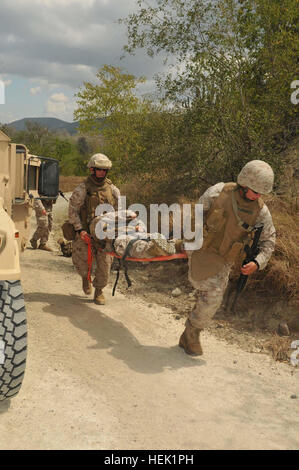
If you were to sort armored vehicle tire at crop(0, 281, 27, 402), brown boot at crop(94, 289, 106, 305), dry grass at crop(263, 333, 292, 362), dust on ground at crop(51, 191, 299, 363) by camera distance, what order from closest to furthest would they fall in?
armored vehicle tire at crop(0, 281, 27, 402), dry grass at crop(263, 333, 292, 362), dust on ground at crop(51, 191, 299, 363), brown boot at crop(94, 289, 106, 305)

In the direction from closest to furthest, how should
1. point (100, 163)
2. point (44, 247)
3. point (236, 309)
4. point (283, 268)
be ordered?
point (100, 163) → point (283, 268) → point (236, 309) → point (44, 247)

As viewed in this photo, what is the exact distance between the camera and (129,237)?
4453mm

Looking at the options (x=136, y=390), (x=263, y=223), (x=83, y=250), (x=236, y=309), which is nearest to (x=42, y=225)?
(x=83, y=250)

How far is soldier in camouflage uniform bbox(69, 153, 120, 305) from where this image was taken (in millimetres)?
5480

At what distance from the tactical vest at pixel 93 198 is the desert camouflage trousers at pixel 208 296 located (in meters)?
1.92

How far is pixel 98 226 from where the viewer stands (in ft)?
16.1

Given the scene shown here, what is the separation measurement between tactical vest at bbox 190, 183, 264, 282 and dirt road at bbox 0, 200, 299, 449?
3.20 feet

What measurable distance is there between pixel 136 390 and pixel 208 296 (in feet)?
3.84

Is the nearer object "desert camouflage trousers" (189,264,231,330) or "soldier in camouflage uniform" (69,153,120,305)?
"desert camouflage trousers" (189,264,231,330)

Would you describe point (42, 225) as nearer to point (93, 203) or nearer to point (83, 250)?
point (83, 250)

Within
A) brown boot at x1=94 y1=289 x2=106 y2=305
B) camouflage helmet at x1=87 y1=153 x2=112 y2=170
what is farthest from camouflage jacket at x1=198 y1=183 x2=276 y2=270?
brown boot at x1=94 y1=289 x2=106 y2=305

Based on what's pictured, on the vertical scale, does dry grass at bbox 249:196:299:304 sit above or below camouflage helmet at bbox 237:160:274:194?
below

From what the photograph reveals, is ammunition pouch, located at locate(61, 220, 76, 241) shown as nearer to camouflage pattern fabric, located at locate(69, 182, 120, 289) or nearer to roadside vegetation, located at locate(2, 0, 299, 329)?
camouflage pattern fabric, located at locate(69, 182, 120, 289)
